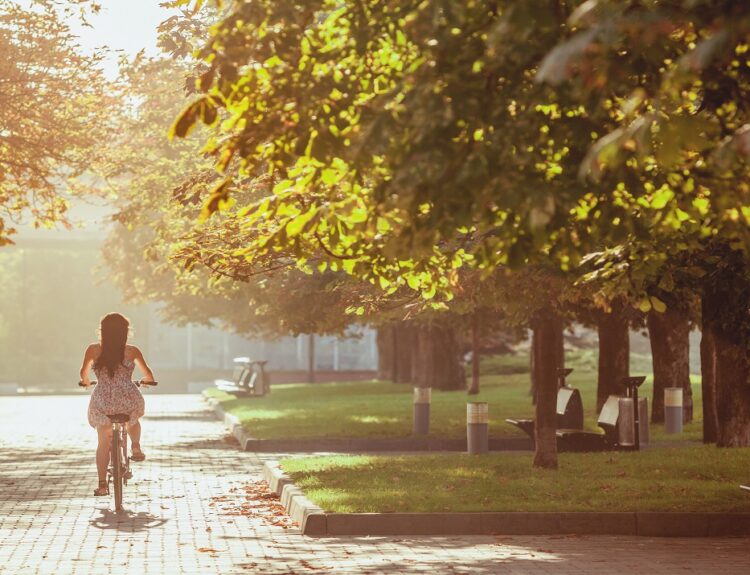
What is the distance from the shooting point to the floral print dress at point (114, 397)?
46.8 feet

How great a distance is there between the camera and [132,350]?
47.8ft

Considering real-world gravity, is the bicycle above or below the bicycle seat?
below

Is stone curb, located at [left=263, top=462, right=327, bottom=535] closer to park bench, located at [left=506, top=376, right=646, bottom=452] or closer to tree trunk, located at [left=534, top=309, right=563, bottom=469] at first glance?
tree trunk, located at [left=534, top=309, right=563, bottom=469]

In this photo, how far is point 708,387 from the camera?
23781 mm

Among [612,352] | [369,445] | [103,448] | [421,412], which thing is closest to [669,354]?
[612,352]

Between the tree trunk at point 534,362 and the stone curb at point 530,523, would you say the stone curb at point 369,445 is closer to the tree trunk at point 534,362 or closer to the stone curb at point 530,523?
the tree trunk at point 534,362

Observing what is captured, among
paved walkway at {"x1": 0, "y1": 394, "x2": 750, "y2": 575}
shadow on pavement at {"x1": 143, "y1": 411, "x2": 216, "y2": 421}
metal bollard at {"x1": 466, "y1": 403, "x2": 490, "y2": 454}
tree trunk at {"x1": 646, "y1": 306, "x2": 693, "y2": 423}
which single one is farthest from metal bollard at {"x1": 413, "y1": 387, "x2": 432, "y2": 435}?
shadow on pavement at {"x1": 143, "y1": 411, "x2": 216, "y2": 421}

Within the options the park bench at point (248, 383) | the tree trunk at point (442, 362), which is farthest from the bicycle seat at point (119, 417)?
the tree trunk at point (442, 362)

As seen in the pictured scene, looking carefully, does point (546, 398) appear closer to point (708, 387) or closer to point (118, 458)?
point (118, 458)

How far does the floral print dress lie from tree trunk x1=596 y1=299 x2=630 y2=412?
609 inches

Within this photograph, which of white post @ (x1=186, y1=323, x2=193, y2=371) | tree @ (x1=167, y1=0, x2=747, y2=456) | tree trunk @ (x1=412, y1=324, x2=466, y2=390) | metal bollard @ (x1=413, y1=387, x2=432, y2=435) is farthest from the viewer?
white post @ (x1=186, y1=323, x2=193, y2=371)

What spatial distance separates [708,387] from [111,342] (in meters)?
12.1

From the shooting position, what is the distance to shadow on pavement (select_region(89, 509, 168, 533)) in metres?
13.4

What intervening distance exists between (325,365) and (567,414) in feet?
195
